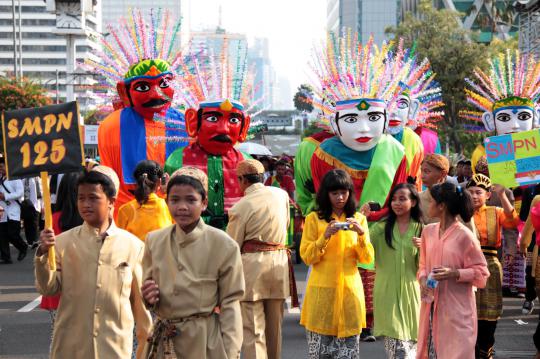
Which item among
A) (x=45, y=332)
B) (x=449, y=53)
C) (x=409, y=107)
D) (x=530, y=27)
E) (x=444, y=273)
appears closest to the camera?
(x=444, y=273)

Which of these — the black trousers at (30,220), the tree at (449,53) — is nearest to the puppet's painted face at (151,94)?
the black trousers at (30,220)

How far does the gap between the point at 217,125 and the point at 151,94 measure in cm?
168

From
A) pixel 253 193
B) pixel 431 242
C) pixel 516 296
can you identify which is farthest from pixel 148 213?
pixel 516 296

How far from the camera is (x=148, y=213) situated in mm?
8102

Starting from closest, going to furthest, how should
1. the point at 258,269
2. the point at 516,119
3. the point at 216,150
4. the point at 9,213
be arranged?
the point at 258,269 → the point at 216,150 → the point at 516,119 → the point at 9,213

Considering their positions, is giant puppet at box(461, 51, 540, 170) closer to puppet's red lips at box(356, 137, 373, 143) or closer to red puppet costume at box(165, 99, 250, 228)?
puppet's red lips at box(356, 137, 373, 143)

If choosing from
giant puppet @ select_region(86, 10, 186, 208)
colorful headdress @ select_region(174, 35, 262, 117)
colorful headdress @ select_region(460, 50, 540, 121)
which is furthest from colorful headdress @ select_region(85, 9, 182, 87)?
colorful headdress @ select_region(460, 50, 540, 121)

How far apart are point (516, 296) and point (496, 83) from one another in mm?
2805

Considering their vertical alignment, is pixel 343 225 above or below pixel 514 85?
below

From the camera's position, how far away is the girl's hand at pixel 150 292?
16.4ft

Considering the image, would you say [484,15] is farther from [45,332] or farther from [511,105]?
[45,332]

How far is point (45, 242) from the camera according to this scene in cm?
512

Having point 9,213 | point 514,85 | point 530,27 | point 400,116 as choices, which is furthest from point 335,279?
point 530,27

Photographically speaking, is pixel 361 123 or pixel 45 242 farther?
pixel 361 123
